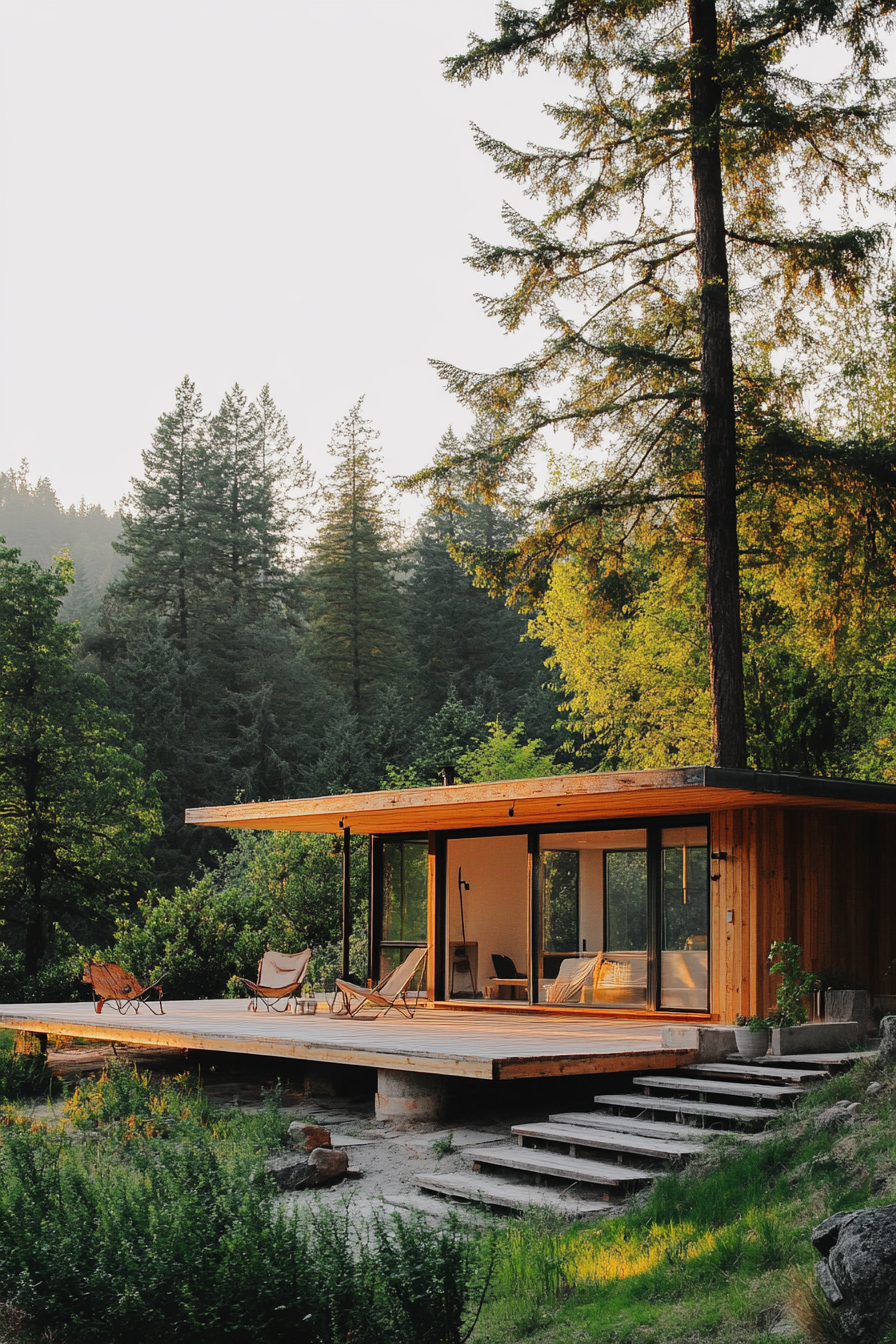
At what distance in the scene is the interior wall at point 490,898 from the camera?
13750 mm

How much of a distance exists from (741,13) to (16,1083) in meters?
13.8

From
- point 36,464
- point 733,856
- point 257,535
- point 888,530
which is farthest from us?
point 36,464

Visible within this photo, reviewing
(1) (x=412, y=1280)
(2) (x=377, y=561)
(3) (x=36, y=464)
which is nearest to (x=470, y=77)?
(1) (x=412, y=1280)

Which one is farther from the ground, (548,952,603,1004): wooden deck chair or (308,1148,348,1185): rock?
(548,952,603,1004): wooden deck chair

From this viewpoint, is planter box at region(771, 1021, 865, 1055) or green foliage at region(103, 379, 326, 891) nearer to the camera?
planter box at region(771, 1021, 865, 1055)

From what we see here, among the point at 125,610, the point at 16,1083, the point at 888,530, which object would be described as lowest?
the point at 16,1083

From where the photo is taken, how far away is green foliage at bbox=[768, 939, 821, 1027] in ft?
31.2

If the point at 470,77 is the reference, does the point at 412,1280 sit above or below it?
below

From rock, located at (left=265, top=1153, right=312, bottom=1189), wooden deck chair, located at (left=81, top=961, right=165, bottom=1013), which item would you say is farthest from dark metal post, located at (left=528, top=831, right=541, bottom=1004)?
rock, located at (left=265, top=1153, right=312, bottom=1189)

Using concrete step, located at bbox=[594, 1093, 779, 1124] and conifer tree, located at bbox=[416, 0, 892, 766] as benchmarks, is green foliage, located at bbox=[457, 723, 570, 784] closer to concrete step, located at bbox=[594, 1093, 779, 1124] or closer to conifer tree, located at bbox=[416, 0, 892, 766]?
conifer tree, located at bbox=[416, 0, 892, 766]

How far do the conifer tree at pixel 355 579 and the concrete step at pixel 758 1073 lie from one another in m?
26.5

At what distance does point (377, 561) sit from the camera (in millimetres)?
37906

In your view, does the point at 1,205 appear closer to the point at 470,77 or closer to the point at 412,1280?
the point at 470,77

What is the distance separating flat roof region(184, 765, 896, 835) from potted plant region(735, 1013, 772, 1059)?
167 centimetres
